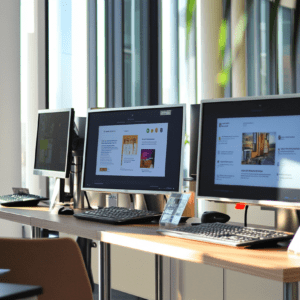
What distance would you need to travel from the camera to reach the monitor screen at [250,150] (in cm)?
156

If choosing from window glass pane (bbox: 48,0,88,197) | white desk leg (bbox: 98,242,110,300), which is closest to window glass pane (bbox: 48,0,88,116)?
window glass pane (bbox: 48,0,88,197)

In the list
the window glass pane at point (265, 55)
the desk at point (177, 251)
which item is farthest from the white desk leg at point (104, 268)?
the window glass pane at point (265, 55)

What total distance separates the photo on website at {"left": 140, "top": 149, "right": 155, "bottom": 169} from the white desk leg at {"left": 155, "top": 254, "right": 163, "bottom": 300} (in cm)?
59

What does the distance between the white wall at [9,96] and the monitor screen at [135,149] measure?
192 cm

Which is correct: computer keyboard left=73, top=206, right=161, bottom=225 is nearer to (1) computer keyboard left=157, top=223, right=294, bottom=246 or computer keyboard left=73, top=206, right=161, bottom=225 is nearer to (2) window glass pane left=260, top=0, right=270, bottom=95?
(1) computer keyboard left=157, top=223, right=294, bottom=246

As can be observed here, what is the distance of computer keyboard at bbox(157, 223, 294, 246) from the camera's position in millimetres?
1390

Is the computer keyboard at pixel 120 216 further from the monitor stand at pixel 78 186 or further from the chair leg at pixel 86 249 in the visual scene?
the chair leg at pixel 86 249

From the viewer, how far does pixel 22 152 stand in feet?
13.8

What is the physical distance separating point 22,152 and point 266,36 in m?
2.78

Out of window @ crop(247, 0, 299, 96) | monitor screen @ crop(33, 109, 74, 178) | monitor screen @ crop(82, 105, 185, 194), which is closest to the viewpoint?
monitor screen @ crop(82, 105, 185, 194)

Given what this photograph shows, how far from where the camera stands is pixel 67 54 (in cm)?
449

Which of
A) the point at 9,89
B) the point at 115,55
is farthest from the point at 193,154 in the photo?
the point at 115,55

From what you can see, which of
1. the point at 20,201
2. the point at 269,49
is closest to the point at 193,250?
the point at 20,201

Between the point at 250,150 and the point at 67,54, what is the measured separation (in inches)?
126
